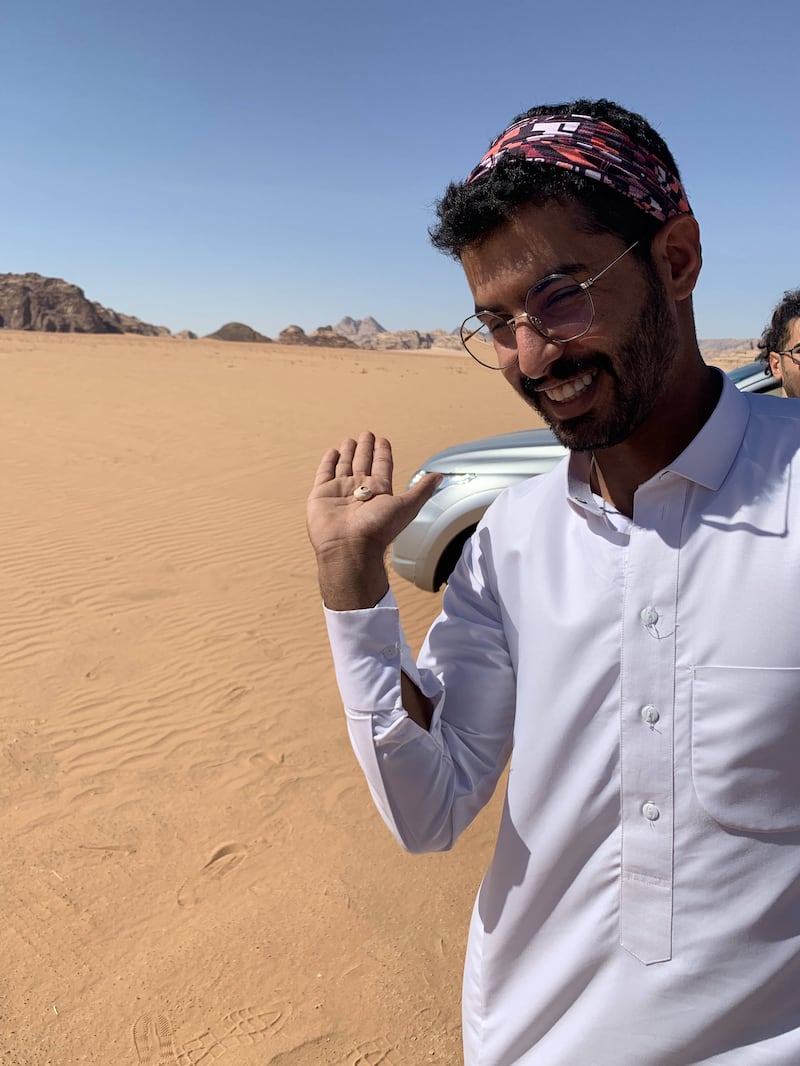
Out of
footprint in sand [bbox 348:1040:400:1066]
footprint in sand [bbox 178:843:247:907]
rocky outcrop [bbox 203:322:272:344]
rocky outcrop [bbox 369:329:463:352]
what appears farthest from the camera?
rocky outcrop [bbox 369:329:463:352]

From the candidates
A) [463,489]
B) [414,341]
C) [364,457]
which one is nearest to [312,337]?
[414,341]

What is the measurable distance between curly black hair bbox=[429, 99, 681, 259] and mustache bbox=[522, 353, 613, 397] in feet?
0.55

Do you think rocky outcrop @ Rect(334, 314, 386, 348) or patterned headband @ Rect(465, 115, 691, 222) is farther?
rocky outcrop @ Rect(334, 314, 386, 348)

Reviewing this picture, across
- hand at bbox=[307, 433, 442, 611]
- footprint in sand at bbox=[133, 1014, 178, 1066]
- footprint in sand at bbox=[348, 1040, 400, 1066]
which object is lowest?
footprint in sand at bbox=[133, 1014, 178, 1066]

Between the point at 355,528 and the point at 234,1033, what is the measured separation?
2.27 metres

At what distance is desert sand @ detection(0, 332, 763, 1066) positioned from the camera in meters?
2.89

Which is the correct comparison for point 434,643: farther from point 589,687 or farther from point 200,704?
point 200,704

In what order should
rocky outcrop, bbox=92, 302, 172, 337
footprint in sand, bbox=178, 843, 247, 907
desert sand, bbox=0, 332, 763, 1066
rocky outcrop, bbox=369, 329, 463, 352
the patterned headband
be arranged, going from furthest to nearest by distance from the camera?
rocky outcrop, bbox=369, 329, 463, 352 < rocky outcrop, bbox=92, 302, 172, 337 < footprint in sand, bbox=178, 843, 247, 907 < desert sand, bbox=0, 332, 763, 1066 < the patterned headband

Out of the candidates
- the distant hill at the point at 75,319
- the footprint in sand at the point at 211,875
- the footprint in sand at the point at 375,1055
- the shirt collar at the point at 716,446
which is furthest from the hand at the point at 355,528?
the distant hill at the point at 75,319

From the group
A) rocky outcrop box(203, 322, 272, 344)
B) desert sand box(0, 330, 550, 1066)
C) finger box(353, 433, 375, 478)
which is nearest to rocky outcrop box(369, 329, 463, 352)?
rocky outcrop box(203, 322, 272, 344)

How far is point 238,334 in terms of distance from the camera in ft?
211

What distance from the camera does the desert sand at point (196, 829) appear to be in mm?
2895

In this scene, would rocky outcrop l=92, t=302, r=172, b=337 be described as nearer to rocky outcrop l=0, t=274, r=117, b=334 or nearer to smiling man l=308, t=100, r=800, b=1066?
rocky outcrop l=0, t=274, r=117, b=334

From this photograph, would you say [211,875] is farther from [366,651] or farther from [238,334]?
[238,334]
